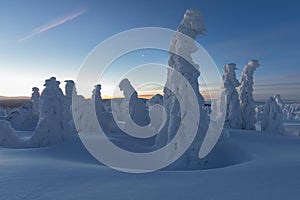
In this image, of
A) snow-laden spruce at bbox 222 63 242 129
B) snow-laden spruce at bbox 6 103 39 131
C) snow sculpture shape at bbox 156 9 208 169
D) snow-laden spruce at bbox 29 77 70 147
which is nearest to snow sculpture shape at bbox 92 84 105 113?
snow-laden spruce at bbox 6 103 39 131

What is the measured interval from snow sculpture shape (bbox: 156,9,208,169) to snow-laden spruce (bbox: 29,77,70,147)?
34.8ft

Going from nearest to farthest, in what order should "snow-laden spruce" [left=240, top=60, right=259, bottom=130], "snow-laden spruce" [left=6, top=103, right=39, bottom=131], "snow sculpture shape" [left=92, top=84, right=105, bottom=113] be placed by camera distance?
"snow-laden spruce" [left=240, top=60, right=259, bottom=130] < "snow sculpture shape" [left=92, top=84, right=105, bottom=113] < "snow-laden spruce" [left=6, top=103, right=39, bottom=131]

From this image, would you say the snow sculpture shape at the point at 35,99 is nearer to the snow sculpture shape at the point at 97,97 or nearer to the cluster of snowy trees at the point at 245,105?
the snow sculpture shape at the point at 97,97

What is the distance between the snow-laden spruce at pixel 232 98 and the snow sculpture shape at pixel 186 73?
1778cm

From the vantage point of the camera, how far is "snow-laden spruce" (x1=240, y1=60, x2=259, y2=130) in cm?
3309

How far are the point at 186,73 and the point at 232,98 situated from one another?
1902 centimetres

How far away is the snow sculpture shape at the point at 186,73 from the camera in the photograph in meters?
14.9

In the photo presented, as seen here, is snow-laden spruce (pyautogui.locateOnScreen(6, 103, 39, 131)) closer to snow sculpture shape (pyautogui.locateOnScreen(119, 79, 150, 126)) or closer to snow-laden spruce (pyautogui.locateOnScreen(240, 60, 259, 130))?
snow sculpture shape (pyautogui.locateOnScreen(119, 79, 150, 126))

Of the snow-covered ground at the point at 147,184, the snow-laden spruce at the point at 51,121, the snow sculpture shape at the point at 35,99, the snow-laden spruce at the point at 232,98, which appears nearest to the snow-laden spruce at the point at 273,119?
the snow-laden spruce at the point at 232,98

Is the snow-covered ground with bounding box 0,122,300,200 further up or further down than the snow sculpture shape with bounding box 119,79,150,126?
further down

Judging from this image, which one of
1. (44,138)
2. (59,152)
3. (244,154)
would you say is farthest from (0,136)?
(244,154)

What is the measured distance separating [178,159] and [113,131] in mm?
21118

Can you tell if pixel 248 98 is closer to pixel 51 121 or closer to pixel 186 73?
pixel 186 73

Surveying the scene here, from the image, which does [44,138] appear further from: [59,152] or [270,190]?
[270,190]
